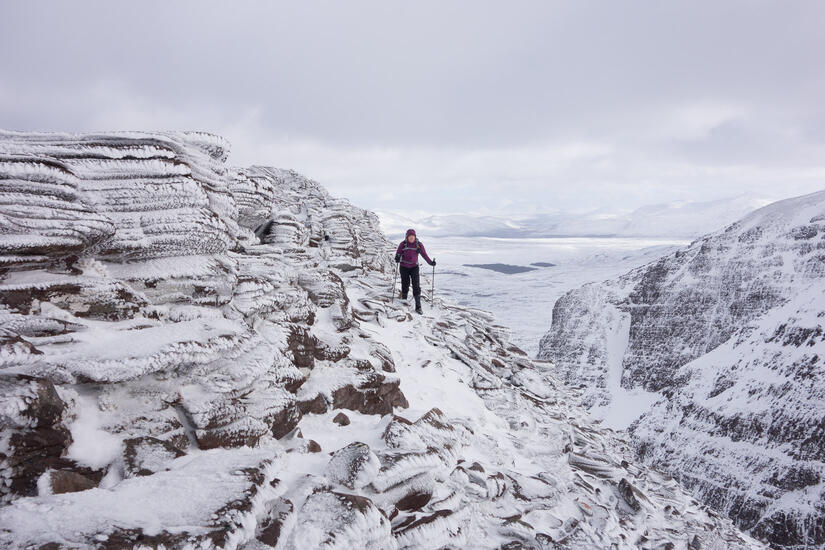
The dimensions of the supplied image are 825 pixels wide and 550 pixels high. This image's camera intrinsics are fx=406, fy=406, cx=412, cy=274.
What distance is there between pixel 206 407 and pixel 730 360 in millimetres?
105701

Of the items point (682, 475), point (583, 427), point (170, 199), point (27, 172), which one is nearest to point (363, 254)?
point (583, 427)

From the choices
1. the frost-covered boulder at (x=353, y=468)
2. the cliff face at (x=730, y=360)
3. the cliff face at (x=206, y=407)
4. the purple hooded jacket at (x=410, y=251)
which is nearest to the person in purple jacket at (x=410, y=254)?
the purple hooded jacket at (x=410, y=251)

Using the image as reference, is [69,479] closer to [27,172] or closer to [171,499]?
[171,499]

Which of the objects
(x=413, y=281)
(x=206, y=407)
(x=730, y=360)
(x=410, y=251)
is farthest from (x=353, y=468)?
(x=730, y=360)

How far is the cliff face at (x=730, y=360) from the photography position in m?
61.2

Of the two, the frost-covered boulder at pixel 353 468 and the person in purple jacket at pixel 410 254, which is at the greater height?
the person in purple jacket at pixel 410 254

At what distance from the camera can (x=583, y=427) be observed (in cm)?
1834

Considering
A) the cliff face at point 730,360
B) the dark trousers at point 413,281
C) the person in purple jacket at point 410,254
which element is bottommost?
the cliff face at point 730,360

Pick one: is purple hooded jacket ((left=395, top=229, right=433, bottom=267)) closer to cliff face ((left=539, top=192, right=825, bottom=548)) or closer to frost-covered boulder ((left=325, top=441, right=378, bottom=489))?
frost-covered boulder ((left=325, top=441, right=378, bottom=489))

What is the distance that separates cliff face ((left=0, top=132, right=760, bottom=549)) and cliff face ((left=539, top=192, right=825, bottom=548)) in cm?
6886

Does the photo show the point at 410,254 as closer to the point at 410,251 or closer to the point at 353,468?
the point at 410,251

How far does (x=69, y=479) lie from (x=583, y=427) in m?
18.5

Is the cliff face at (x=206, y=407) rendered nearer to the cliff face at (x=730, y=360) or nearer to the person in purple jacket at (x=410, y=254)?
the person in purple jacket at (x=410, y=254)

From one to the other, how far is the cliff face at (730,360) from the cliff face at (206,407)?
226 ft
